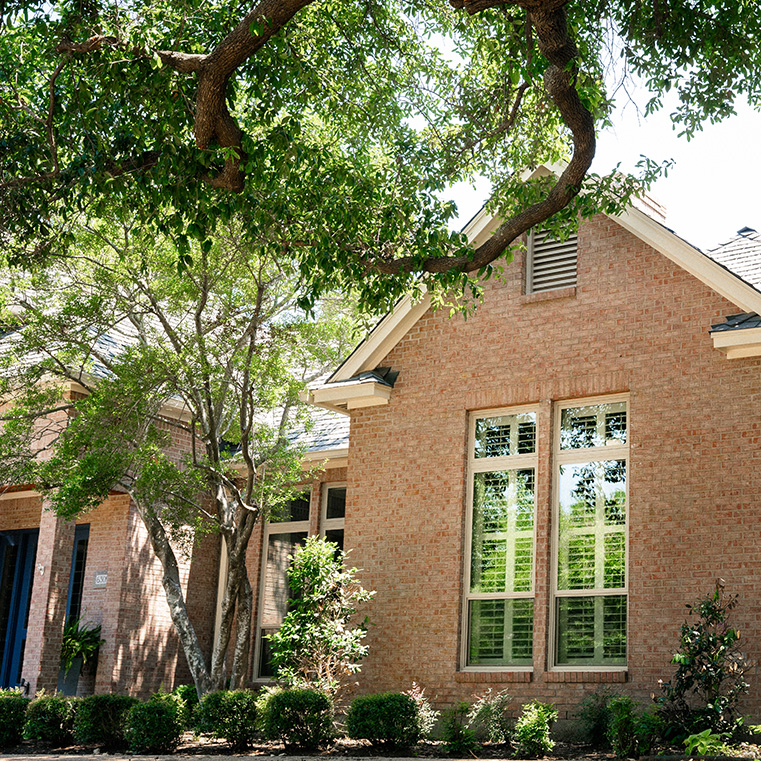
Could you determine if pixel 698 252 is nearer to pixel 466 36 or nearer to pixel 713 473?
pixel 713 473

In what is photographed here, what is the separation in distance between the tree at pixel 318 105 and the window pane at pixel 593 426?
2798mm

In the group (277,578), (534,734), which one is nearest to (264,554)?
(277,578)

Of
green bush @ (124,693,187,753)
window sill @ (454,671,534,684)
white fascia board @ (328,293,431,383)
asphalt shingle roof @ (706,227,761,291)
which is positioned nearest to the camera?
window sill @ (454,671,534,684)

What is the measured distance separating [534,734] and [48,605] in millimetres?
8131

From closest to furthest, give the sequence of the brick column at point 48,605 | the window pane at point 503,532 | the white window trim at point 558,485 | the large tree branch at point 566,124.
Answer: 1. the large tree branch at point 566,124
2. the white window trim at point 558,485
3. the window pane at point 503,532
4. the brick column at point 48,605

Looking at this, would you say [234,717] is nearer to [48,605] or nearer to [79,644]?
[48,605]

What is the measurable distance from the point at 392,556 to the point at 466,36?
671 cm

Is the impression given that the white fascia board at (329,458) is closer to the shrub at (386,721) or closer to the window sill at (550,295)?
the window sill at (550,295)

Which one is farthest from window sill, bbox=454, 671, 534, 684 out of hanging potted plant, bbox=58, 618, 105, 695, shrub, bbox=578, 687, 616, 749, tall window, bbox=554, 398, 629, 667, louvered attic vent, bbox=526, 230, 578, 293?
hanging potted plant, bbox=58, 618, 105, 695

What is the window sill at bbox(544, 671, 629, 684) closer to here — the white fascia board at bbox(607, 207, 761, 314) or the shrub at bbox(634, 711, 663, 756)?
the shrub at bbox(634, 711, 663, 756)

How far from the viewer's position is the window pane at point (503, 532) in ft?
42.7

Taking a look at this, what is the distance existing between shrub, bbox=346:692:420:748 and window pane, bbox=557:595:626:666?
207 centimetres

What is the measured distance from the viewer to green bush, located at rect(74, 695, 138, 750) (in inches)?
519

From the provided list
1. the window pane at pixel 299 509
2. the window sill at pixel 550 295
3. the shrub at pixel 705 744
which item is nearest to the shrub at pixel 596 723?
the shrub at pixel 705 744
